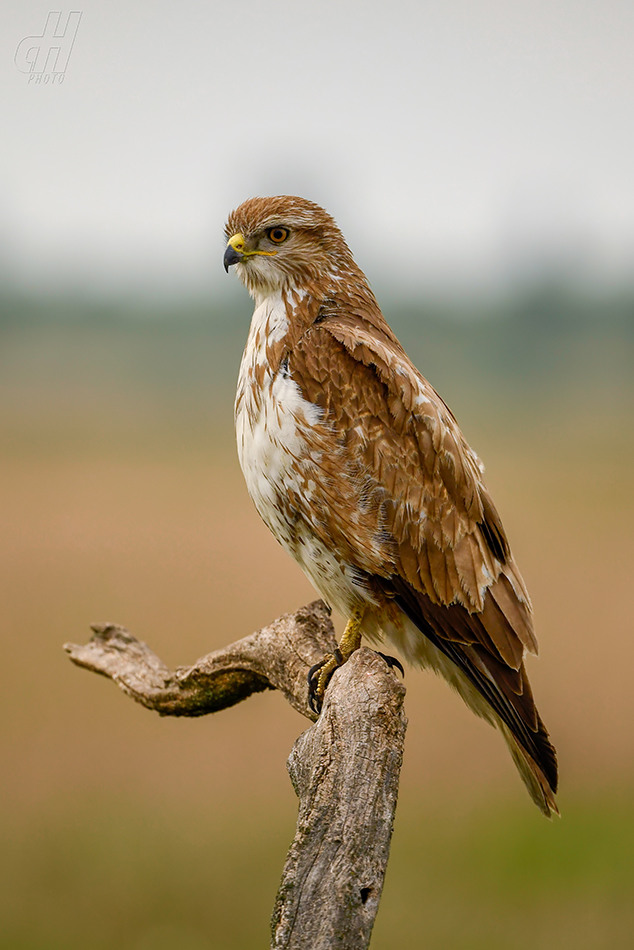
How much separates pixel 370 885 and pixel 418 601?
109cm

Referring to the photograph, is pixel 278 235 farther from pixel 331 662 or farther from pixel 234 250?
pixel 331 662

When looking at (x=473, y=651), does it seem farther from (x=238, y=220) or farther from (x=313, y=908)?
(x=238, y=220)

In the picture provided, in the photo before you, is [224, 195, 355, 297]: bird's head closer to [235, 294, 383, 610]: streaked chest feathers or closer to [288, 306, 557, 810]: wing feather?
[235, 294, 383, 610]: streaked chest feathers

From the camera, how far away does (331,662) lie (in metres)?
3.31

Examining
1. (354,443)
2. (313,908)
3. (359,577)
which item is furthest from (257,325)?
(313,908)

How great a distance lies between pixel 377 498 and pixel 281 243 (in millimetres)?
1178

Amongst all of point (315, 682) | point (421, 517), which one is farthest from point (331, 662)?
point (421, 517)

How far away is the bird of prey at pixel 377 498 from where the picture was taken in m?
3.12

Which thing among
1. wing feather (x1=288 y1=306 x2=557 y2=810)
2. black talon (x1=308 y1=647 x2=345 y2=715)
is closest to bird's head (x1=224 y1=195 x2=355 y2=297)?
wing feather (x1=288 y1=306 x2=557 y2=810)

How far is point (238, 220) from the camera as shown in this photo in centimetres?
351

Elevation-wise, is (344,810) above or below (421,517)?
below

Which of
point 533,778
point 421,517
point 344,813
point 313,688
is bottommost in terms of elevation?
point 344,813

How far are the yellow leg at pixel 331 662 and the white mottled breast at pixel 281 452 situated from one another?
7 cm

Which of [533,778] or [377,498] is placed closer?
[377,498]
